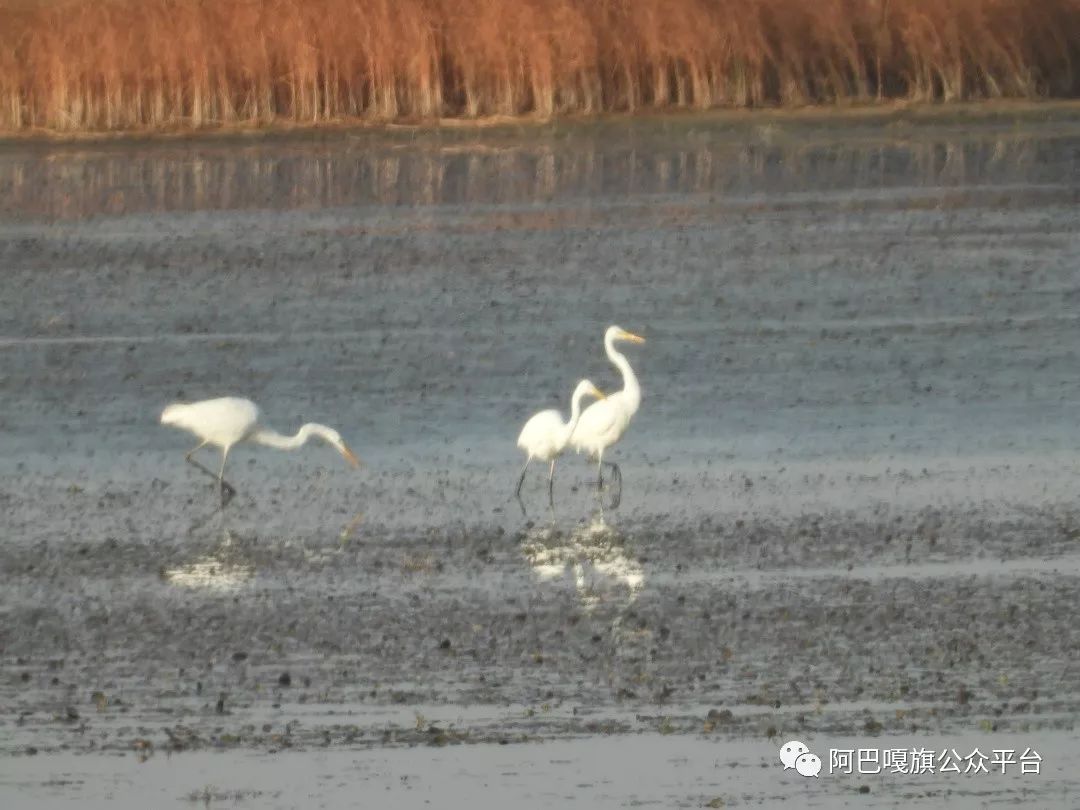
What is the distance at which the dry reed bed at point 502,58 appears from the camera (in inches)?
1284

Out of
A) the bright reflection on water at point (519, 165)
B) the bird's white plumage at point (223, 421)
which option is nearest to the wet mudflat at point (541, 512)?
the bird's white plumage at point (223, 421)

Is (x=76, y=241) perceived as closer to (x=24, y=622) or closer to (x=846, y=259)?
(x=846, y=259)

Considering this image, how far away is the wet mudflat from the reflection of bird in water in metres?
0.03

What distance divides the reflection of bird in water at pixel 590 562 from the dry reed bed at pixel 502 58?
22.3 metres

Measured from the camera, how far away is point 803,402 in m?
13.9

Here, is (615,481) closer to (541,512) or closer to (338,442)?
(541,512)

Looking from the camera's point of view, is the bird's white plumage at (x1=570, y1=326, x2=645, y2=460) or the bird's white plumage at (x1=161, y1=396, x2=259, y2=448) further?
the bird's white plumage at (x1=161, y1=396, x2=259, y2=448)

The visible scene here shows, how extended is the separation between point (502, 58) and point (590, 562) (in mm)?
23605

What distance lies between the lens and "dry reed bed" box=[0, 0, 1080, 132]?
32.6 m

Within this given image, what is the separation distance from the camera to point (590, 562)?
33.4ft

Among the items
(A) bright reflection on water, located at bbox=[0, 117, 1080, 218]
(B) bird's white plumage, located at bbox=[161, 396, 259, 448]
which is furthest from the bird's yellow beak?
(A) bright reflection on water, located at bbox=[0, 117, 1080, 218]

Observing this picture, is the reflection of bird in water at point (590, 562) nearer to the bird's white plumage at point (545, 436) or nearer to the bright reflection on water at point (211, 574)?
the bird's white plumage at point (545, 436)

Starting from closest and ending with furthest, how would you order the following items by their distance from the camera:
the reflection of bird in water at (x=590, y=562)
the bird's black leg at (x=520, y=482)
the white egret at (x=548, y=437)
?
1. the reflection of bird in water at (x=590, y=562)
2. the bird's black leg at (x=520, y=482)
3. the white egret at (x=548, y=437)

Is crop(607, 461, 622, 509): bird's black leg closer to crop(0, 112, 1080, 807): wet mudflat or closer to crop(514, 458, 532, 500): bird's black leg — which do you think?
crop(0, 112, 1080, 807): wet mudflat
